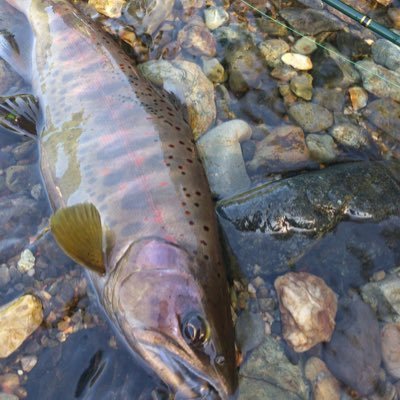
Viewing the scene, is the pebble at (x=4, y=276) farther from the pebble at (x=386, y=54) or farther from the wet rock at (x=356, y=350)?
the pebble at (x=386, y=54)

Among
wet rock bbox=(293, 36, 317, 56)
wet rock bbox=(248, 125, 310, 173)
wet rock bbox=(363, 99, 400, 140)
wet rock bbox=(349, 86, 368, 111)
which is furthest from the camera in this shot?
wet rock bbox=(293, 36, 317, 56)

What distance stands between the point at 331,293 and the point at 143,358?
1.46 metres

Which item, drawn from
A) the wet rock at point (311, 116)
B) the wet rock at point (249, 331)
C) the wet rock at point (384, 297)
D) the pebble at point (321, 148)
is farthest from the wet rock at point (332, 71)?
the wet rock at point (249, 331)

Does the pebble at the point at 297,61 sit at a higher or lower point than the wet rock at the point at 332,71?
higher

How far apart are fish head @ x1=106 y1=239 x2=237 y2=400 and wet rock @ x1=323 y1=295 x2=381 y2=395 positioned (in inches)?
34.0

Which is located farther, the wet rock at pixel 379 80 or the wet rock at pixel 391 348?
the wet rock at pixel 379 80

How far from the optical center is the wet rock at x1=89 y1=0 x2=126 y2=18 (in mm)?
4402

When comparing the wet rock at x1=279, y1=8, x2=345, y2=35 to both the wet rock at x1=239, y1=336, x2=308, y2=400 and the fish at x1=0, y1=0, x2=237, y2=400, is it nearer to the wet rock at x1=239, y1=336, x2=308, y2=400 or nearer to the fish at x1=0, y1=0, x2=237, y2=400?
the fish at x1=0, y1=0, x2=237, y2=400

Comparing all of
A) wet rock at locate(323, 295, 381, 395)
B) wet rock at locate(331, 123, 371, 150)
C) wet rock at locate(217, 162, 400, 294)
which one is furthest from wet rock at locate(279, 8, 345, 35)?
wet rock at locate(323, 295, 381, 395)

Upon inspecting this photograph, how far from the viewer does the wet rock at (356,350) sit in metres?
3.03

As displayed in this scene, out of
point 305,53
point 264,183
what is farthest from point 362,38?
point 264,183

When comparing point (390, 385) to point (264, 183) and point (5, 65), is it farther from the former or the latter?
point (5, 65)

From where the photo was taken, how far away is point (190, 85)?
4.02 metres

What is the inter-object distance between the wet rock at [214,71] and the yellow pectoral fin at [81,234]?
192cm
